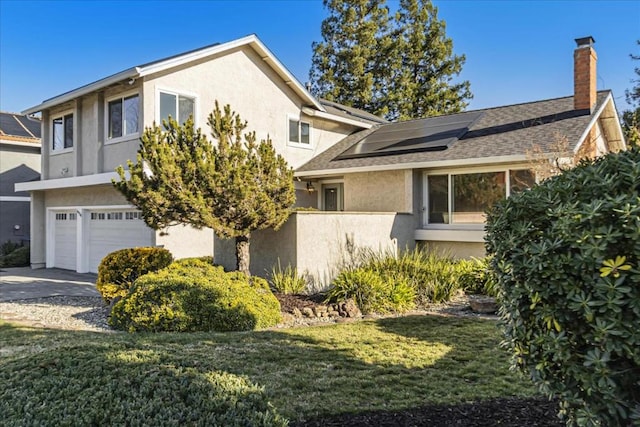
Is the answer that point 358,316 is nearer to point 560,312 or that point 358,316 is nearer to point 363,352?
point 363,352

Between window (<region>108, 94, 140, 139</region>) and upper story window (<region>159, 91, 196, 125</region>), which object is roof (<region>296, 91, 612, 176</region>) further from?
window (<region>108, 94, 140, 139</region>)

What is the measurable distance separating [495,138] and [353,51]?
744 inches

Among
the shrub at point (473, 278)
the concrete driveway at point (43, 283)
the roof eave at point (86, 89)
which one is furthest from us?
the roof eave at point (86, 89)

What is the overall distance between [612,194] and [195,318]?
6537 mm

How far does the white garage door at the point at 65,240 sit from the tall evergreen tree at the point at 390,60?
1897 cm

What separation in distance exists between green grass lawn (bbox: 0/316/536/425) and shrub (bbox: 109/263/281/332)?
0.48m

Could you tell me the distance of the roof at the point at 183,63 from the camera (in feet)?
42.3

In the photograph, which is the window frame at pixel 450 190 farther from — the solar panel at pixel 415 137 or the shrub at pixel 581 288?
the shrub at pixel 581 288

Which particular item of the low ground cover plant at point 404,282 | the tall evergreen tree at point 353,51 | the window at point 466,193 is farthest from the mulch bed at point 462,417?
the tall evergreen tree at point 353,51

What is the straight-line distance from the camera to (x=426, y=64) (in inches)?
1270

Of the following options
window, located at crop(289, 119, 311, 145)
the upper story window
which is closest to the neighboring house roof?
window, located at crop(289, 119, 311, 145)

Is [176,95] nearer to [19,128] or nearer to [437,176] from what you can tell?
[437,176]

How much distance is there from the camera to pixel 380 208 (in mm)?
15414

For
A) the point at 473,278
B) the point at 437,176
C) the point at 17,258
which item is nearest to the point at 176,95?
the point at 437,176
